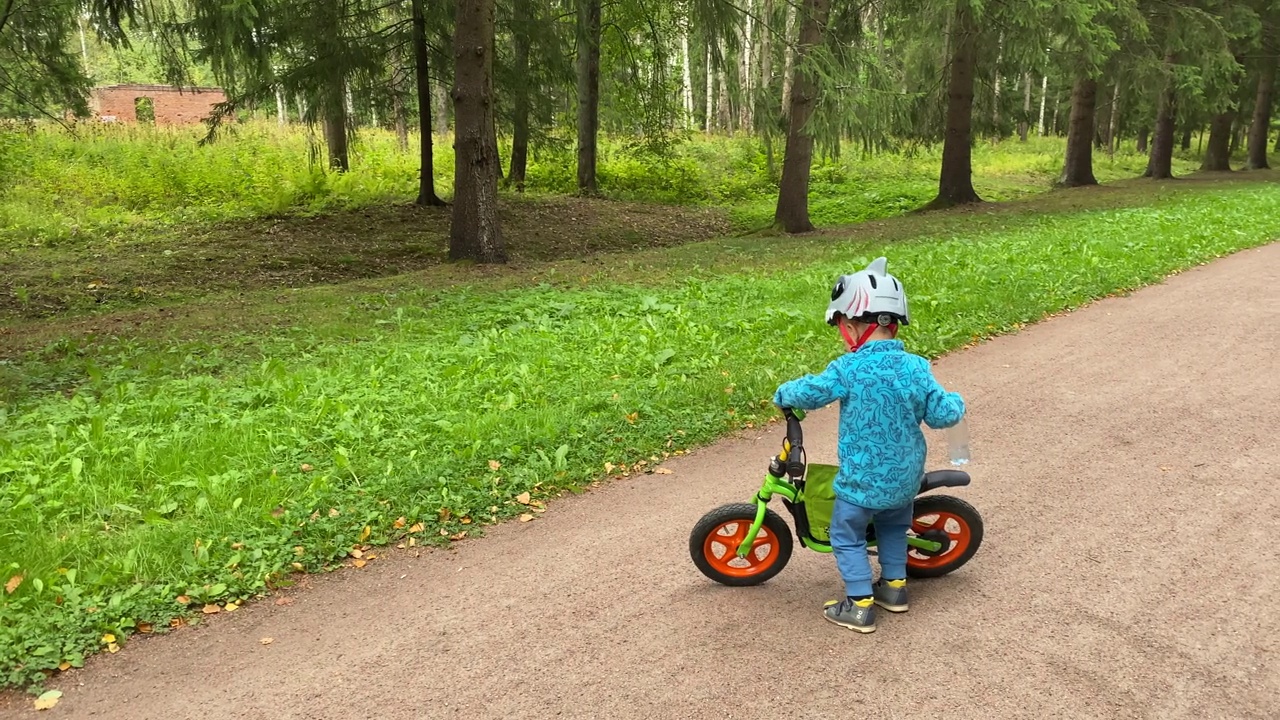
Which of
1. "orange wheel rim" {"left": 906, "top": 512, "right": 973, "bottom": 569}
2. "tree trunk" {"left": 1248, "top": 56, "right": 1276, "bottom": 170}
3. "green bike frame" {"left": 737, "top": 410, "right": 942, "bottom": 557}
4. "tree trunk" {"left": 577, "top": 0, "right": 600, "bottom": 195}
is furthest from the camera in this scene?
"tree trunk" {"left": 1248, "top": 56, "right": 1276, "bottom": 170}

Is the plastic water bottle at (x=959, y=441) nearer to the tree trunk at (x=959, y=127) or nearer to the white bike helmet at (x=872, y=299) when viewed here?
the white bike helmet at (x=872, y=299)

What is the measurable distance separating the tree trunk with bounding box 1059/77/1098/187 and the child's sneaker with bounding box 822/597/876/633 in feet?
83.3

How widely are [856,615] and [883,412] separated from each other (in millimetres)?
870

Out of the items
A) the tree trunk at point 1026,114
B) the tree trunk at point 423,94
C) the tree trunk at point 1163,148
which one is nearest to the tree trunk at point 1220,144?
the tree trunk at point 1163,148

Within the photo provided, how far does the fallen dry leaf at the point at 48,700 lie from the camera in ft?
10.8

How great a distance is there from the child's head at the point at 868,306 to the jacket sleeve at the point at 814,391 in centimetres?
18

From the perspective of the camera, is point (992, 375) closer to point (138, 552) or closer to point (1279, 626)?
point (1279, 626)

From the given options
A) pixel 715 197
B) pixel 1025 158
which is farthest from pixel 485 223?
pixel 1025 158

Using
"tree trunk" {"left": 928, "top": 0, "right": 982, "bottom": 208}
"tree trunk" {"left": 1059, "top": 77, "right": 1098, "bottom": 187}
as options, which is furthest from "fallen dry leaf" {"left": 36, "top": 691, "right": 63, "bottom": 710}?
"tree trunk" {"left": 1059, "top": 77, "right": 1098, "bottom": 187}

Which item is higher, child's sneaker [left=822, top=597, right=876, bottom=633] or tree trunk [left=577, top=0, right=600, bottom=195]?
tree trunk [left=577, top=0, right=600, bottom=195]

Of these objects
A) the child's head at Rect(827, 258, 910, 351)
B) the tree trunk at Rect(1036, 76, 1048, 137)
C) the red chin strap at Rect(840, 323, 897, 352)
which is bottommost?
the red chin strap at Rect(840, 323, 897, 352)

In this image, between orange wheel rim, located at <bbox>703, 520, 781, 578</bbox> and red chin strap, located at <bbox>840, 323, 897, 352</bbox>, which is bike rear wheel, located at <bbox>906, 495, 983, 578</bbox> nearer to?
orange wheel rim, located at <bbox>703, 520, 781, 578</bbox>

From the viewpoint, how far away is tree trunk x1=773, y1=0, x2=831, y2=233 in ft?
52.4

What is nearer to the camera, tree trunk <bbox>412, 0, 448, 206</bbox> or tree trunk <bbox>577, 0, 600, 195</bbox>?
tree trunk <bbox>412, 0, 448, 206</bbox>
